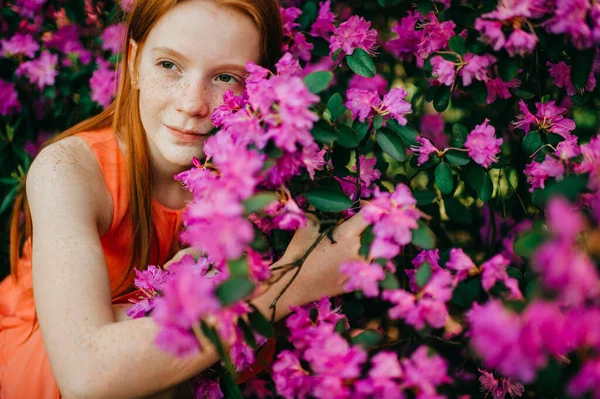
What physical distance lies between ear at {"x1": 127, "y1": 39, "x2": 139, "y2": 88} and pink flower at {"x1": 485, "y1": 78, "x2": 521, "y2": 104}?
90 cm

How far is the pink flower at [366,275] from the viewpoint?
998mm

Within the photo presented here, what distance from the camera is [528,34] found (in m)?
1.08

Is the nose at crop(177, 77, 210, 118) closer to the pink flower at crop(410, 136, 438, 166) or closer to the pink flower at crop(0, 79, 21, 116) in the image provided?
the pink flower at crop(410, 136, 438, 166)

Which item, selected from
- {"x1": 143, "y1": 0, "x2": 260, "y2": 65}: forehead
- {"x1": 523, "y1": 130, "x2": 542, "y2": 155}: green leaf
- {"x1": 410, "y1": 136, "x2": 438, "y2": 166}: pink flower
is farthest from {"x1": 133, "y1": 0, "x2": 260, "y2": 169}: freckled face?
{"x1": 523, "y1": 130, "x2": 542, "y2": 155}: green leaf

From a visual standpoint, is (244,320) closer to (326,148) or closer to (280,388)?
(280,388)

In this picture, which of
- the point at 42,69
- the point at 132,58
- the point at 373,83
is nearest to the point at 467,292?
the point at 132,58

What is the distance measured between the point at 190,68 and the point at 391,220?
716 millimetres

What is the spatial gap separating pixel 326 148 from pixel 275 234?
1.02 ft

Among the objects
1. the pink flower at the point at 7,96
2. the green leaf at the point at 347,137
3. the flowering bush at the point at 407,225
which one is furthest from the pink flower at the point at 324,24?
the pink flower at the point at 7,96

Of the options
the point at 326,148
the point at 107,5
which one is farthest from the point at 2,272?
the point at 326,148

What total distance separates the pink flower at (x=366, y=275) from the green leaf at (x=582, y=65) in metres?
0.52

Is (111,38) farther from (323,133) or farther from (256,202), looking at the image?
(256,202)

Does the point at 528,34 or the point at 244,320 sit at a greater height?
the point at 528,34

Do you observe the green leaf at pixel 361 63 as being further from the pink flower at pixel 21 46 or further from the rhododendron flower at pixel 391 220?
the pink flower at pixel 21 46
